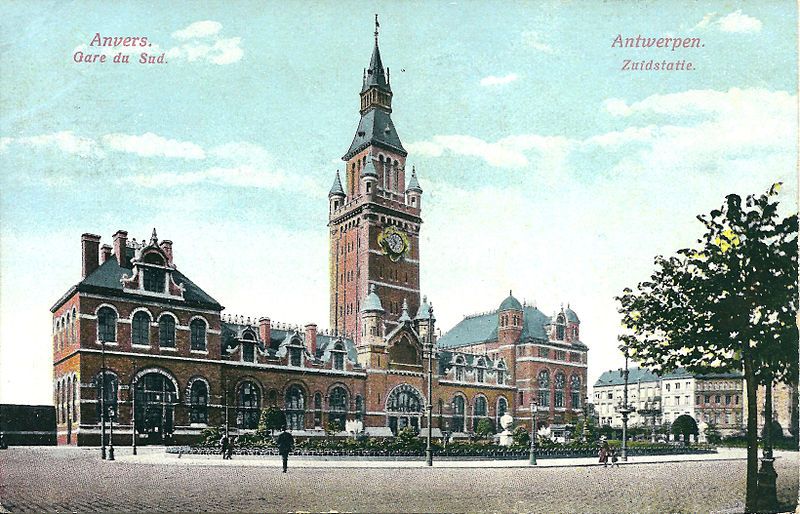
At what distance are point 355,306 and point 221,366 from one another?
16.2 metres

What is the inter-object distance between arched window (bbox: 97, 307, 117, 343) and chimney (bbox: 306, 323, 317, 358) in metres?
16.8

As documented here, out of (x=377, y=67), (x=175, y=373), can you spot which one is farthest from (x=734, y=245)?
(x=175, y=373)

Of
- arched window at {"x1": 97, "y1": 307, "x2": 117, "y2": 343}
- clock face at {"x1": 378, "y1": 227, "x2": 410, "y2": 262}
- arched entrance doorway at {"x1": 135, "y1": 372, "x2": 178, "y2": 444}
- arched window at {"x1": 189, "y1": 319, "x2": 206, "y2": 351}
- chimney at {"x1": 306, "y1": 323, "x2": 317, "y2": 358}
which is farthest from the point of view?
clock face at {"x1": 378, "y1": 227, "x2": 410, "y2": 262}

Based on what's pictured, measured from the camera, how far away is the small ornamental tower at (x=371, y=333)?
56844 millimetres

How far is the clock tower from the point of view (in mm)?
53281

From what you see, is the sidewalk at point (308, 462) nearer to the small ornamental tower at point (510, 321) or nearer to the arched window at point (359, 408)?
the arched window at point (359, 408)

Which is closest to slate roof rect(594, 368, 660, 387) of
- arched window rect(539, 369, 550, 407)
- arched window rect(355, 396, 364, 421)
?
arched window rect(539, 369, 550, 407)

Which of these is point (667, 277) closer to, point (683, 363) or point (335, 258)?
point (683, 363)

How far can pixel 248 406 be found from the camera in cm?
4747

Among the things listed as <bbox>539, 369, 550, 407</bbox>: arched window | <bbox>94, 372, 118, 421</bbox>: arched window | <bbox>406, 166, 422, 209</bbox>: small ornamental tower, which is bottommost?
<bbox>539, 369, 550, 407</bbox>: arched window

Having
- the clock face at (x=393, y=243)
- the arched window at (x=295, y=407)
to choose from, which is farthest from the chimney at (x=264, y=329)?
the clock face at (x=393, y=243)

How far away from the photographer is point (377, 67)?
28.6 m

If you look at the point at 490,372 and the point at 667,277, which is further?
the point at 490,372

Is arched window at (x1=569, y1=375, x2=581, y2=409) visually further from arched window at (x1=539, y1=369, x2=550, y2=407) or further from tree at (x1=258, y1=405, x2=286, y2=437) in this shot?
tree at (x1=258, y1=405, x2=286, y2=437)
